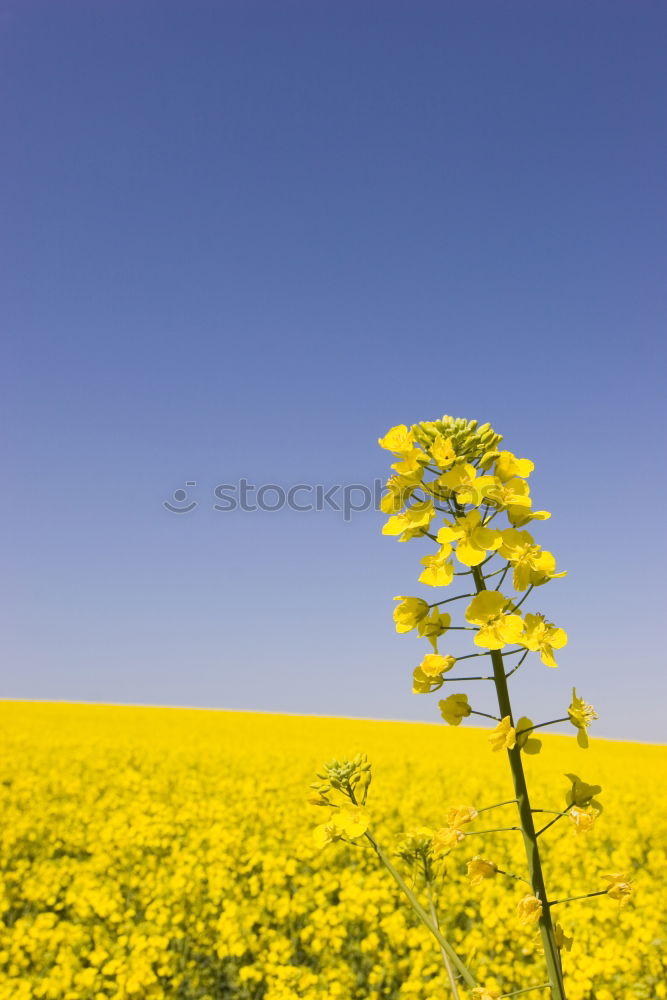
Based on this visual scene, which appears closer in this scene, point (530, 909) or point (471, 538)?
point (530, 909)

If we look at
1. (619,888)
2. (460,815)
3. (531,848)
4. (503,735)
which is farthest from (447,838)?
(619,888)

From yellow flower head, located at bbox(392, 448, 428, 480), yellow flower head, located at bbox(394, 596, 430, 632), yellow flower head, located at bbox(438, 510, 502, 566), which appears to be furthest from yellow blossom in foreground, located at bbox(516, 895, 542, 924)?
yellow flower head, located at bbox(392, 448, 428, 480)

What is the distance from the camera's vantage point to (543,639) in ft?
5.32

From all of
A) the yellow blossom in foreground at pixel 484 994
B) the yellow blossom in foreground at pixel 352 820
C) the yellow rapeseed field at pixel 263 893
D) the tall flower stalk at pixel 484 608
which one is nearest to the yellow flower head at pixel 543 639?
the tall flower stalk at pixel 484 608

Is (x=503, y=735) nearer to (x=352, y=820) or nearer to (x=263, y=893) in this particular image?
(x=352, y=820)

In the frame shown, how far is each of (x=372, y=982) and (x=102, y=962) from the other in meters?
2.33

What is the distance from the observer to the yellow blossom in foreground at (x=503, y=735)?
5.08 ft

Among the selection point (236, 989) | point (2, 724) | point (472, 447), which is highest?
point (472, 447)

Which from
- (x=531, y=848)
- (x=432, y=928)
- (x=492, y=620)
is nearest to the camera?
(x=531, y=848)

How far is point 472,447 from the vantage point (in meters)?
1.87

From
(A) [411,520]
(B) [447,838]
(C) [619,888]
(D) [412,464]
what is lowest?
(C) [619,888]

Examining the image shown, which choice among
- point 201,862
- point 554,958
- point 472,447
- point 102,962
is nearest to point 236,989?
point 102,962

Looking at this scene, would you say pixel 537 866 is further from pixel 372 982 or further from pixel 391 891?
pixel 391 891

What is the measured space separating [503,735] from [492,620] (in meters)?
0.28
